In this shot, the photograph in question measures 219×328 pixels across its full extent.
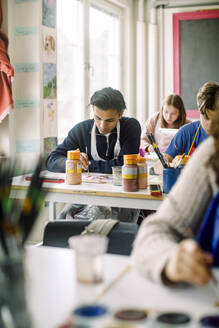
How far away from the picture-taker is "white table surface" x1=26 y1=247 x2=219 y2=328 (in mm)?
969

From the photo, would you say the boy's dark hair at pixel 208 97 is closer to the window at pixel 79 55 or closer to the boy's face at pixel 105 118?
the boy's face at pixel 105 118

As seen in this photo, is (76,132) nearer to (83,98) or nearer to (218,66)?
(83,98)

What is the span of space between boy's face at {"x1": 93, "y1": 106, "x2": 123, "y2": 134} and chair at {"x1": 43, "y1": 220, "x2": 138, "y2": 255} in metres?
1.50

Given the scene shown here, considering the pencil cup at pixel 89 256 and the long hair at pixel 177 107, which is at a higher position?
the long hair at pixel 177 107

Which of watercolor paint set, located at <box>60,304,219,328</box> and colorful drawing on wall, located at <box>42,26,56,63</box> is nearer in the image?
watercolor paint set, located at <box>60,304,219,328</box>

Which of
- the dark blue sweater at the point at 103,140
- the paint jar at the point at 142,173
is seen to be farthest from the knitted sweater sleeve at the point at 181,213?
the dark blue sweater at the point at 103,140

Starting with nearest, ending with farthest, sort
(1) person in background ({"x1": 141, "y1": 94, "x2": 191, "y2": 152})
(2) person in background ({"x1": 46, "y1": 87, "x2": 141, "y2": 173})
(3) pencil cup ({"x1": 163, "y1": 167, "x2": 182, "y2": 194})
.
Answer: (3) pencil cup ({"x1": 163, "y1": 167, "x2": 182, "y2": 194}) → (2) person in background ({"x1": 46, "y1": 87, "x2": 141, "y2": 173}) → (1) person in background ({"x1": 141, "y1": 94, "x2": 191, "y2": 152})

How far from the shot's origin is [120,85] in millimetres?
6359

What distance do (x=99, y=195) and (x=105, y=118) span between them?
2.70 feet

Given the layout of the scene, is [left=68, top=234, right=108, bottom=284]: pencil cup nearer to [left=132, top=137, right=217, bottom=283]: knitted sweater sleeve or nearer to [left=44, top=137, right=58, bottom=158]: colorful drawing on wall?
[left=132, top=137, right=217, bottom=283]: knitted sweater sleeve

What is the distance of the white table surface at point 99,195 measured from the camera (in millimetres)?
2654

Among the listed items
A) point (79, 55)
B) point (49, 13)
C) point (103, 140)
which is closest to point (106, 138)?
point (103, 140)

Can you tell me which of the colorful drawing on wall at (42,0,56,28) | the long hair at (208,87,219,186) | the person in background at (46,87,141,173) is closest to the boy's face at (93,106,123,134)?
the person in background at (46,87,141,173)

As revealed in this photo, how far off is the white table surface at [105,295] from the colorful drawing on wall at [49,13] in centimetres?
330
